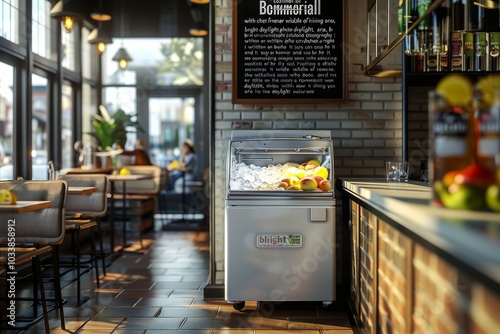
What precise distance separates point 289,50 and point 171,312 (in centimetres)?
222

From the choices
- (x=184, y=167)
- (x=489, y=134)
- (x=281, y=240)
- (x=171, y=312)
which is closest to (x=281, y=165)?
(x=281, y=240)

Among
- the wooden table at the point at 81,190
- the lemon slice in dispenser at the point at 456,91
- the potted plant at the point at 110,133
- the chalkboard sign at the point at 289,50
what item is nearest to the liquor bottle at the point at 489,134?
the lemon slice in dispenser at the point at 456,91

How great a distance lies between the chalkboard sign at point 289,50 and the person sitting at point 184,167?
216 inches

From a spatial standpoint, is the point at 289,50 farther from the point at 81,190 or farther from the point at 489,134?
the point at 489,134

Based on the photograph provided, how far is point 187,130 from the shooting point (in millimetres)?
11469

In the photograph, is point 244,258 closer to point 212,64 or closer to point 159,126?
point 212,64

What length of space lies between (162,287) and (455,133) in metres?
3.86

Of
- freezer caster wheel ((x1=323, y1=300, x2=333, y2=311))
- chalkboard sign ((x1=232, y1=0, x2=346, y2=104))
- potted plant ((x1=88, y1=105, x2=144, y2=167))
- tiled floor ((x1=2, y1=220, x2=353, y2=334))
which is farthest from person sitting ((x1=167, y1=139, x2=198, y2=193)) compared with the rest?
freezer caster wheel ((x1=323, y1=300, x2=333, y2=311))

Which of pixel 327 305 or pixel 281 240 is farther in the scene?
pixel 327 305

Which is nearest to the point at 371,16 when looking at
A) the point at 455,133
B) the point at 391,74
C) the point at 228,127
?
the point at 391,74

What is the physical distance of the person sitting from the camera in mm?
10391

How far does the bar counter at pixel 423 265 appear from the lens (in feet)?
4.47

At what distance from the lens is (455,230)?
1490 millimetres

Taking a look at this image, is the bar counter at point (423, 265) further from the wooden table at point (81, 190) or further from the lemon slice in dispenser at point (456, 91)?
the wooden table at point (81, 190)
